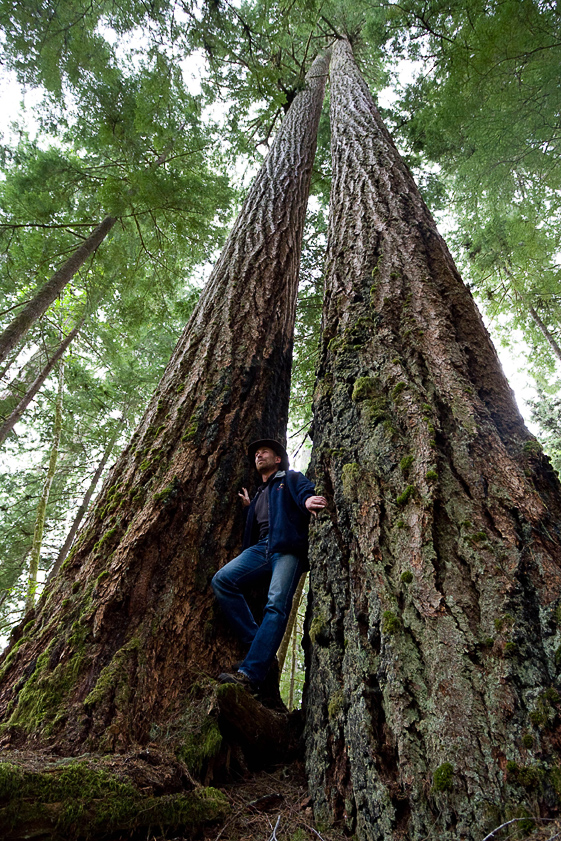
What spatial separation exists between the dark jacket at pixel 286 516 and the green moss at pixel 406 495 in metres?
0.76

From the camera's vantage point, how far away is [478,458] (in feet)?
5.76

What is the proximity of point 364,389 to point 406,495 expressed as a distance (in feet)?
2.30

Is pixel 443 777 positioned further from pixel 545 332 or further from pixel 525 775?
pixel 545 332

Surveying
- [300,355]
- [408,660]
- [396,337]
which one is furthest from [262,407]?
[300,355]

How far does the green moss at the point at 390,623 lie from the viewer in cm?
150

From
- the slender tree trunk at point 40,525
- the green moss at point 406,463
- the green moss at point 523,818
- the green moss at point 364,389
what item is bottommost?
the green moss at point 523,818

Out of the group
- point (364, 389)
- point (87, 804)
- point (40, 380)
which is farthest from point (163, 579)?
point (40, 380)

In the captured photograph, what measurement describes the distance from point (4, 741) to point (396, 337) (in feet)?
8.32

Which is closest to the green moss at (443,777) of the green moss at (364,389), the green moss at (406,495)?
the green moss at (406,495)

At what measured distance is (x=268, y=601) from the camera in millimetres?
2459

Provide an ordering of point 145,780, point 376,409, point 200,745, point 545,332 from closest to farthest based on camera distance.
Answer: point 145,780 → point 200,745 → point 376,409 → point 545,332

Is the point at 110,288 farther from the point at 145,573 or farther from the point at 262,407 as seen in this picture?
the point at 145,573

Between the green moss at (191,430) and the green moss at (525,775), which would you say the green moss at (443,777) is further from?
the green moss at (191,430)

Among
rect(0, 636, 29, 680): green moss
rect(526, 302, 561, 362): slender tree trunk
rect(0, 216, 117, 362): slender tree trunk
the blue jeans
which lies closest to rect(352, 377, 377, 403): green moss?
the blue jeans
